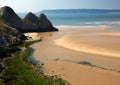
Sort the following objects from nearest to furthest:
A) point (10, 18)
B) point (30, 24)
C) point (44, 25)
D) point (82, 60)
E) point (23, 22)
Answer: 1. point (82, 60)
2. point (10, 18)
3. point (23, 22)
4. point (30, 24)
5. point (44, 25)

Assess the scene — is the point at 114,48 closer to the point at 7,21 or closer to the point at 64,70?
the point at 64,70

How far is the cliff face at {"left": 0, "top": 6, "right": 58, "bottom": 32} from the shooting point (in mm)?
59438

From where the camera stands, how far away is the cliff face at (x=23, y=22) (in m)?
59.4

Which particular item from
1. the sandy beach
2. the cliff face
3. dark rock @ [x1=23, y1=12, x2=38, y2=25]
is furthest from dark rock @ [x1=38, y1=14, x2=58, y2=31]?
the sandy beach

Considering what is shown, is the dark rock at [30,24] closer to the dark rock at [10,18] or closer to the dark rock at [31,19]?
the dark rock at [31,19]

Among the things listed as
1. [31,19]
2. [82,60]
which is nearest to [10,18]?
[31,19]

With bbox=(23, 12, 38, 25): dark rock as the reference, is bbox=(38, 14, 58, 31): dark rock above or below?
below

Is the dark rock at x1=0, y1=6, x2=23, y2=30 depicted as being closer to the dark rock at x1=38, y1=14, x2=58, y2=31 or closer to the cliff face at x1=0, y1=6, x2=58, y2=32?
the cliff face at x1=0, y1=6, x2=58, y2=32

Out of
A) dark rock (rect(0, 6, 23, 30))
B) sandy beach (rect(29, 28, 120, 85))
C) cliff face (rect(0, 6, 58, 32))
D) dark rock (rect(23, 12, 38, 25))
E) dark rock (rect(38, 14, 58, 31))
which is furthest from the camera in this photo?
dark rock (rect(38, 14, 58, 31))

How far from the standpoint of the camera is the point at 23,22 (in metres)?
63.2

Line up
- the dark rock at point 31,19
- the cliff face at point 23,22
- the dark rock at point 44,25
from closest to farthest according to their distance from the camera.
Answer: the cliff face at point 23,22, the dark rock at point 31,19, the dark rock at point 44,25

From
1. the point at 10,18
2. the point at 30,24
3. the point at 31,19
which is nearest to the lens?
the point at 10,18

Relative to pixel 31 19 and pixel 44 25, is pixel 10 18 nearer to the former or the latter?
pixel 31 19

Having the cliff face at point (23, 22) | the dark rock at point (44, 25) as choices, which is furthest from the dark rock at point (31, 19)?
the dark rock at point (44, 25)
